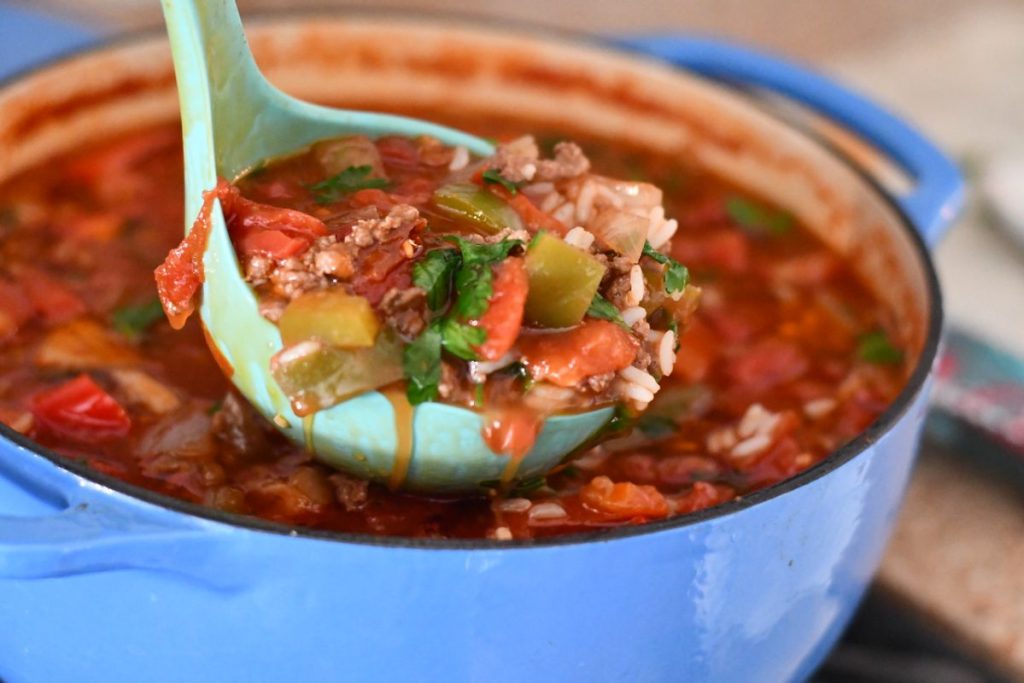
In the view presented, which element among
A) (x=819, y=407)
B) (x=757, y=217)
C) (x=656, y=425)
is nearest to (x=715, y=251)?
(x=757, y=217)

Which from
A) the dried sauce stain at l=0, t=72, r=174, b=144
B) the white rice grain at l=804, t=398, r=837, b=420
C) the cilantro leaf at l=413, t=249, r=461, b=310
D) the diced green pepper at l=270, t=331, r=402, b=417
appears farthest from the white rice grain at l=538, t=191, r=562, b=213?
the dried sauce stain at l=0, t=72, r=174, b=144

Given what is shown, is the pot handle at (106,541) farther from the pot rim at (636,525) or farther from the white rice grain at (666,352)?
the white rice grain at (666,352)

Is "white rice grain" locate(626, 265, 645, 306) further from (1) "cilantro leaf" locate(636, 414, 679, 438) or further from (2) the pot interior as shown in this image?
(2) the pot interior

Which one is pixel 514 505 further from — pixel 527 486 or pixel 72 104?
pixel 72 104

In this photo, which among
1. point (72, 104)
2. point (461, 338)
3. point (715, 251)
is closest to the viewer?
point (461, 338)

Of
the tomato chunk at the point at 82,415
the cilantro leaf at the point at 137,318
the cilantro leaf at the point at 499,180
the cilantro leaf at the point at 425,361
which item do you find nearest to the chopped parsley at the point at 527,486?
the cilantro leaf at the point at 425,361
